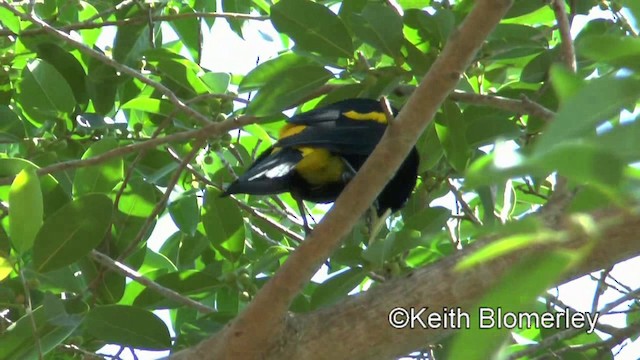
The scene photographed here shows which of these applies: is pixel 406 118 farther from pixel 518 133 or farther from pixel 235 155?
pixel 235 155

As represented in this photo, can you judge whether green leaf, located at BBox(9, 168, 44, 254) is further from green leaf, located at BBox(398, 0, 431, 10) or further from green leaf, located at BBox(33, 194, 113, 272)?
green leaf, located at BBox(398, 0, 431, 10)

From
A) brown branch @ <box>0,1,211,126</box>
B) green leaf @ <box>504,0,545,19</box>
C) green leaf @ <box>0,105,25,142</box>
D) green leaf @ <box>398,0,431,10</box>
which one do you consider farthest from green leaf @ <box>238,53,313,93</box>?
green leaf @ <box>0,105,25,142</box>

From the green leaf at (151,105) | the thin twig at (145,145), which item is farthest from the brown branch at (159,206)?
the green leaf at (151,105)

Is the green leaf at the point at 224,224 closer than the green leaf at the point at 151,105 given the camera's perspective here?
Yes

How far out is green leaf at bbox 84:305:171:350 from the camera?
2320 mm

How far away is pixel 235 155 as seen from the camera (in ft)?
10.9

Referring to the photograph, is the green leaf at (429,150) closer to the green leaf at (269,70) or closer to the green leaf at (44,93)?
the green leaf at (269,70)

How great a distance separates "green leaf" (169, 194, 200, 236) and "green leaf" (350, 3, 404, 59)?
0.78 meters

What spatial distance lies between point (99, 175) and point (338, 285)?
701 mm

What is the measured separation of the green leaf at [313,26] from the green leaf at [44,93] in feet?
2.39

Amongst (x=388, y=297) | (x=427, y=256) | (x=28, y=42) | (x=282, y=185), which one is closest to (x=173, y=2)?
(x=28, y=42)

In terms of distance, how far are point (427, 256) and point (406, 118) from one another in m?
1.02

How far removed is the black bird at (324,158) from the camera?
2.82 metres

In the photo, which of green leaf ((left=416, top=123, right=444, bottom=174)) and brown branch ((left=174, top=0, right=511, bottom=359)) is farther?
green leaf ((left=416, top=123, right=444, bottom=174))
